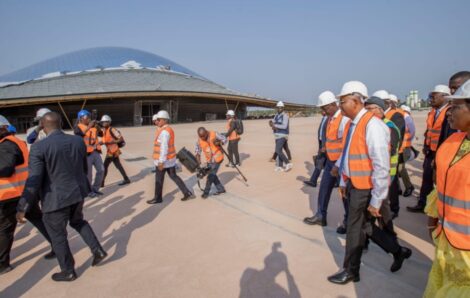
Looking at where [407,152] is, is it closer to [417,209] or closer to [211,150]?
[417,209]

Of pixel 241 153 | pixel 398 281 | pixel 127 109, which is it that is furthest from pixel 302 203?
pixel 127 109

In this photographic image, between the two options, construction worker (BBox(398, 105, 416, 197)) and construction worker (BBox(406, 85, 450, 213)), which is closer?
construction worker (BBox(406, 85, 450, 213))

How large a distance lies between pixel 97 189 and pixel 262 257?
4.62m

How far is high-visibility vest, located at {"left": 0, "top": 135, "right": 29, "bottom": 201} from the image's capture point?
3.18 meters

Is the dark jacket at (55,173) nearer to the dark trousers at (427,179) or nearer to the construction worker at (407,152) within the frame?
the construction worker at (407,152)

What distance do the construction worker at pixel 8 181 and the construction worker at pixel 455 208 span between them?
404cm

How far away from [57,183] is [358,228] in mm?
3049

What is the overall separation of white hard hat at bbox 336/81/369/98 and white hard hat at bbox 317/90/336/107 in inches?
58.3

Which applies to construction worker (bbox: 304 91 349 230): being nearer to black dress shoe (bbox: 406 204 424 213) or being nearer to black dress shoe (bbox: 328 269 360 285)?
black dress shoe (bbox: 328 269 360 285)

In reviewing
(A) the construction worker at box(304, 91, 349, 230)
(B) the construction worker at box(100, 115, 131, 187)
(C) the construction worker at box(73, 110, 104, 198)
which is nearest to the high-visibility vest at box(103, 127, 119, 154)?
(B) the construction worker at box(100, 115, 131, 187)

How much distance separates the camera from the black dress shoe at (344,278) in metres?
2.78

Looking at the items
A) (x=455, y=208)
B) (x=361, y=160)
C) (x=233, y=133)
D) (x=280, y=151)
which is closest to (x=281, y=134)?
(x=280, y=151)

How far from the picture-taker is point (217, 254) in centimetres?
348

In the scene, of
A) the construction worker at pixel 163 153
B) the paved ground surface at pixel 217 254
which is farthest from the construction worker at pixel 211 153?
the construction worker at pixel 163 153
